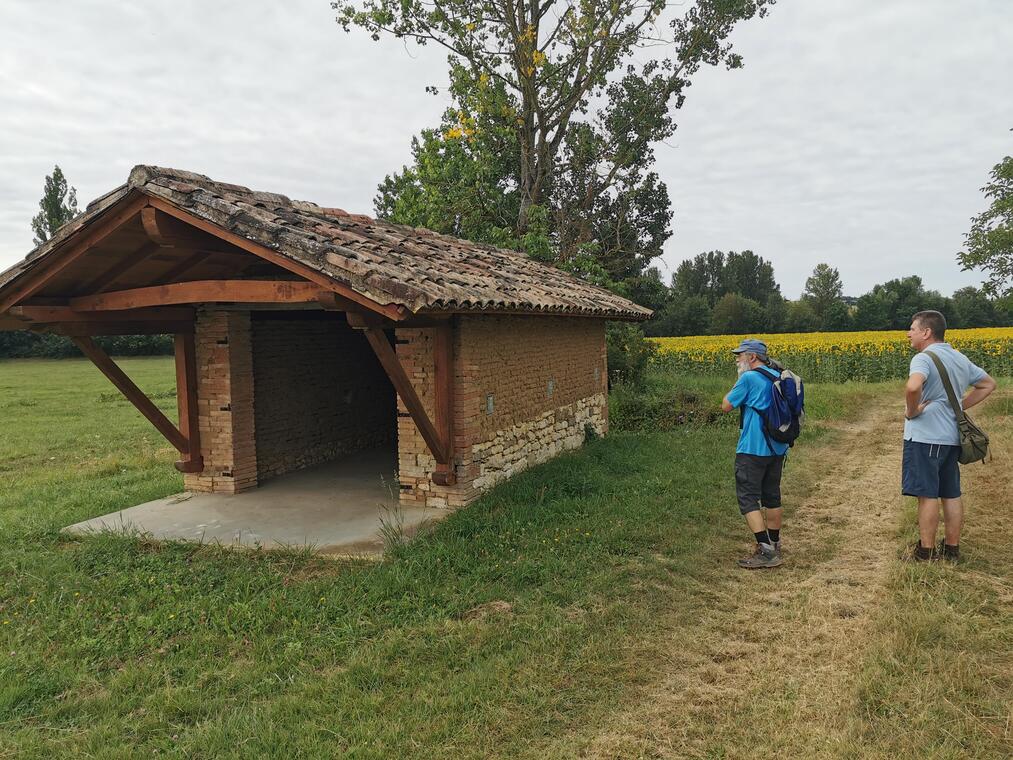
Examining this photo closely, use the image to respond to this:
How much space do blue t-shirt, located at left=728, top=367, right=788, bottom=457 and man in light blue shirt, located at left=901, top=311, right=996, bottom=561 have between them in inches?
39.2

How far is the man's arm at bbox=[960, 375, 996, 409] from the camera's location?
5.27 metres

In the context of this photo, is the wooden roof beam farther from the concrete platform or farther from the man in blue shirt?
the man in blue shirt

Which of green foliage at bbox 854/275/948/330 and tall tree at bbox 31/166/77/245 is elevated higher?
tall tree at bbox 31/166/77/245

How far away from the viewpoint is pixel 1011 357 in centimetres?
1909

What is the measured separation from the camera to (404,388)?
608 centimetres

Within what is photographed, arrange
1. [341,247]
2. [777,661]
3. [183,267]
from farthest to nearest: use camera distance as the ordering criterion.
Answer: [183,267] → [341,247] → [777,661]

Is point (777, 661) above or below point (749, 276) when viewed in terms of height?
below

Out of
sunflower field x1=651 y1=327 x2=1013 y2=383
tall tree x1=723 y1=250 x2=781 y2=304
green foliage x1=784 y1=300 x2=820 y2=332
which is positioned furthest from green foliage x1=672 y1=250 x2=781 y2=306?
sunflower field x1=651 y1=327 x2=1013 y2=383

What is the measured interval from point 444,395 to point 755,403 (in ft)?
10.4

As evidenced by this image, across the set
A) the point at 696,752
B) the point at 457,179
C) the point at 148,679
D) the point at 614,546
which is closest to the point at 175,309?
the point at 148,679

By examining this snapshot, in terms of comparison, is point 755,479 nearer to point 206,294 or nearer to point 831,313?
point 206,294

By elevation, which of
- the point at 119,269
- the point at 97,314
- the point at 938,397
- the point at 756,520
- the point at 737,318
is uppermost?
the point at 737,318

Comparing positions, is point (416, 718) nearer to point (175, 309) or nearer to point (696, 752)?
point (696, 752)

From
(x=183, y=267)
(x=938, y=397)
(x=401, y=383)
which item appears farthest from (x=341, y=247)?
(x=938, y=397)
